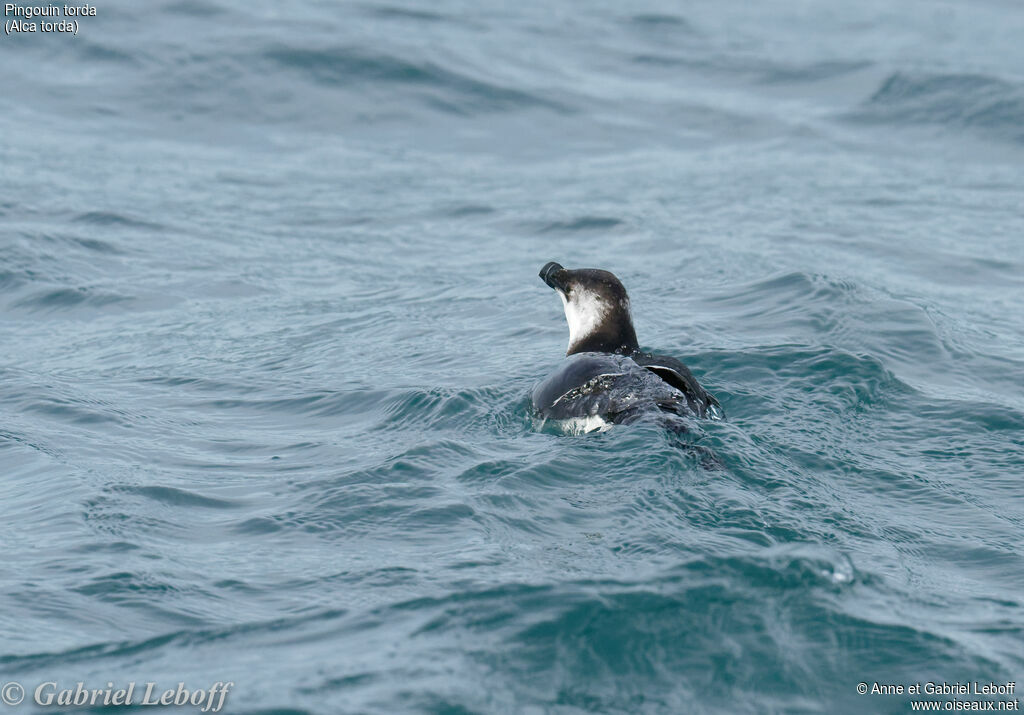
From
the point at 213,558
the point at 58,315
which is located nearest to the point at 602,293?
the point at 213,558

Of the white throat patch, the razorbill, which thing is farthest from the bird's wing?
the white throat patch

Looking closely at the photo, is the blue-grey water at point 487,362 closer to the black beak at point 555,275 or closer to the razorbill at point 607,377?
the razorbill at point 607,377

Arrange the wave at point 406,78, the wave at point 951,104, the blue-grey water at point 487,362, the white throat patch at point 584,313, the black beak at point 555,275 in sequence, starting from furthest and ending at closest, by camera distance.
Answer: the wave at point 406,78 → the wave at point 951,104 → the black beak at point 555,275 → the white throat patch at point 584,313 → the blue-grey water at point 487,362

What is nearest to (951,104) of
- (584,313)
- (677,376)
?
(584,313)

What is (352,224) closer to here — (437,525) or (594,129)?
(594,129)

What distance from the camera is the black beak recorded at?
8.56m

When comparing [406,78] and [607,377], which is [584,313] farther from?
[406,78]

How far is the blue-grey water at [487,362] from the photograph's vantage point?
4.82m

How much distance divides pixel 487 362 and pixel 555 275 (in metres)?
1.05

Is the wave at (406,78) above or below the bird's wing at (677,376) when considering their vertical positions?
above

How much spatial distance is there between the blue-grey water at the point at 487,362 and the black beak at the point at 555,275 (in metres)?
0.66

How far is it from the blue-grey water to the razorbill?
0.84 feet

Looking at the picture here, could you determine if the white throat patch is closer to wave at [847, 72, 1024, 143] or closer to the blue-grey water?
the blue-grey water

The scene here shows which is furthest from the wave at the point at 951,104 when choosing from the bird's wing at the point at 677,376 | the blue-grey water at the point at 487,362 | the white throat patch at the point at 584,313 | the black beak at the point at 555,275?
the bird's wing at the point at 677,376
